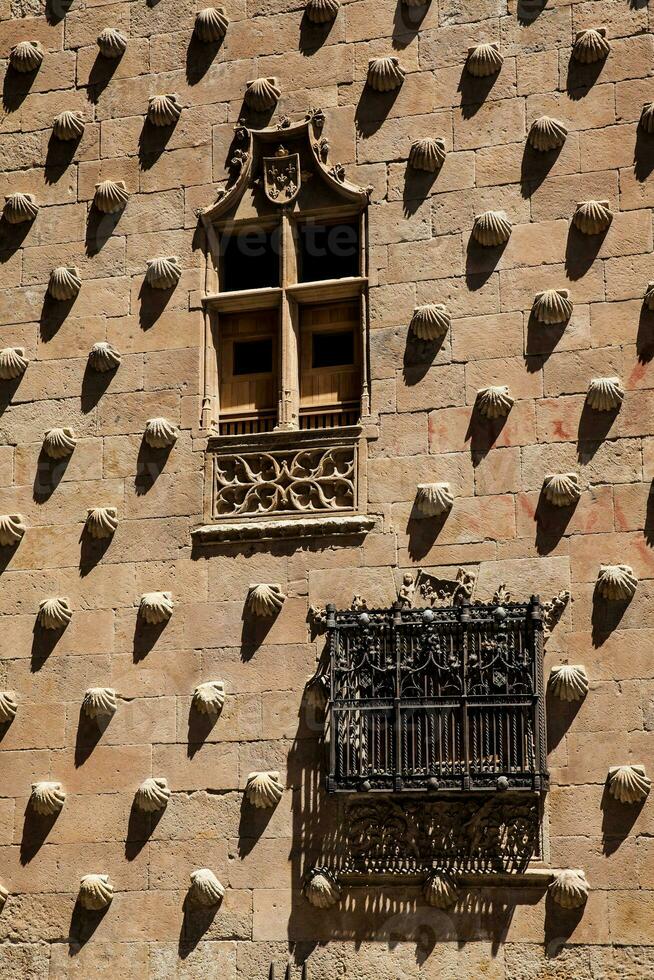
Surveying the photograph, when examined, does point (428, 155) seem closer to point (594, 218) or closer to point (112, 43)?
point (594, 218)

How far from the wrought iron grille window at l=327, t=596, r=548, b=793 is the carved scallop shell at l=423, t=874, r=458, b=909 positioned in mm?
569

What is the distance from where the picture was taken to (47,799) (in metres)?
12.7

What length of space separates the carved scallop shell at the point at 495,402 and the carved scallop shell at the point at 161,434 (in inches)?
87.7

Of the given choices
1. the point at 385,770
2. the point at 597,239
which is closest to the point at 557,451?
the point at 597,239

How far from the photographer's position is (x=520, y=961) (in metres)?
11.5

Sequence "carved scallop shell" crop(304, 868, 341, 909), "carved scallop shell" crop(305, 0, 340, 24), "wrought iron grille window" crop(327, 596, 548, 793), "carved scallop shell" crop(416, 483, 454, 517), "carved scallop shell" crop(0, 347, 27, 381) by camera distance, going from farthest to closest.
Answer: "carved scallop shell" crop(305, 0, 340, 24) < "carved scallop shell" crop(0, 347, 27, 381) < "carved scallop shell" crop(416, 483, 454, 517) < "carved scallop shell" crop(304, 868, 341, 909) < "wrought iron grille window" crop(327, 596, 548, 793)

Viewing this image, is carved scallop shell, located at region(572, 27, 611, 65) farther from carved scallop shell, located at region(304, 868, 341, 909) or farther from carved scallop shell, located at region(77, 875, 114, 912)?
carved scallop shell, located at region(77, 875, 114, 912)

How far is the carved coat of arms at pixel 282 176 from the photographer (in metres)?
13.7

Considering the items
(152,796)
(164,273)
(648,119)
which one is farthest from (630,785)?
(164,273)

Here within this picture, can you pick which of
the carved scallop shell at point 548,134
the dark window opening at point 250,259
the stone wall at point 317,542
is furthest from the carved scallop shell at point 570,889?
the carved scallop shell at point 548,134

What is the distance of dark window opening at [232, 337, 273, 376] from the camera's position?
13.7m

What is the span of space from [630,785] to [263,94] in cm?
584

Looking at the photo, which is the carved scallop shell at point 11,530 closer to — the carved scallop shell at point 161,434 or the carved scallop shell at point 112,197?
the carved scallop shell at point 161,434

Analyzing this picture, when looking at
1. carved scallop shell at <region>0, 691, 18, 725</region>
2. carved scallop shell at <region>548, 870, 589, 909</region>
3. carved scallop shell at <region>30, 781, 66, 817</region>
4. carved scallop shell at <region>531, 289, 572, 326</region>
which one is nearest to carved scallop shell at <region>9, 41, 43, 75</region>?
carved scallop shell at <region>531, 289, 572, 326</region>
